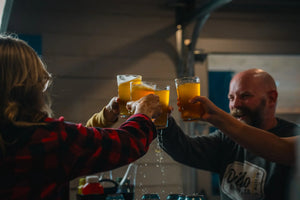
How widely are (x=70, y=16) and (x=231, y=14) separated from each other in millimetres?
1501

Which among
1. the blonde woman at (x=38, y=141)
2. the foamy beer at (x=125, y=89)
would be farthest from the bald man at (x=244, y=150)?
the blonde woman at (x=38, y=141)

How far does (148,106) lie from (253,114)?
95 cm

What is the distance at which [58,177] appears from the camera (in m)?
0.98

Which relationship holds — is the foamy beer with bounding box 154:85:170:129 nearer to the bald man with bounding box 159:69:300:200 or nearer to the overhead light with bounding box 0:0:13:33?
the bald man with bounding box 159:69:300:200

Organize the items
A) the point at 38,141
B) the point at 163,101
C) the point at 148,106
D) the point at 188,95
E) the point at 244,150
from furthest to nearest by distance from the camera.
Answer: the point at 244,150 → the point at 188,95 → the point at 163,101 → the point at 148,106 → the point at 38,141

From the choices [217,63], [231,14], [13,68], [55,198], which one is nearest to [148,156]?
[55,198]

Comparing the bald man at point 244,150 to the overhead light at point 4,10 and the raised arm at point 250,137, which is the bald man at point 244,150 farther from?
the overhead light at point 4,10

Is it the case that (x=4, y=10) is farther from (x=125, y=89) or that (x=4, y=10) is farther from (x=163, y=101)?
(x=163, y=101)

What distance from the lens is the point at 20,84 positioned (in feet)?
3.29

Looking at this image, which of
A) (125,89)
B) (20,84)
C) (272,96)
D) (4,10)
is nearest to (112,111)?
(125,89)

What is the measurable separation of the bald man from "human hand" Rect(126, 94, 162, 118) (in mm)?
518

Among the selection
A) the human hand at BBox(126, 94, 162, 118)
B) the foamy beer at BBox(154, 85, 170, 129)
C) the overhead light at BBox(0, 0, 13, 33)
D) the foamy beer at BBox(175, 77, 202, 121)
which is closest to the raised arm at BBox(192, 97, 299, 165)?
the foamy beer at BBox(175, 77, 202, 121)

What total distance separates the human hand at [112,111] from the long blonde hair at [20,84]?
1.48 feet

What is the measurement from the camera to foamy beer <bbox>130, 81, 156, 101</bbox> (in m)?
1.29
